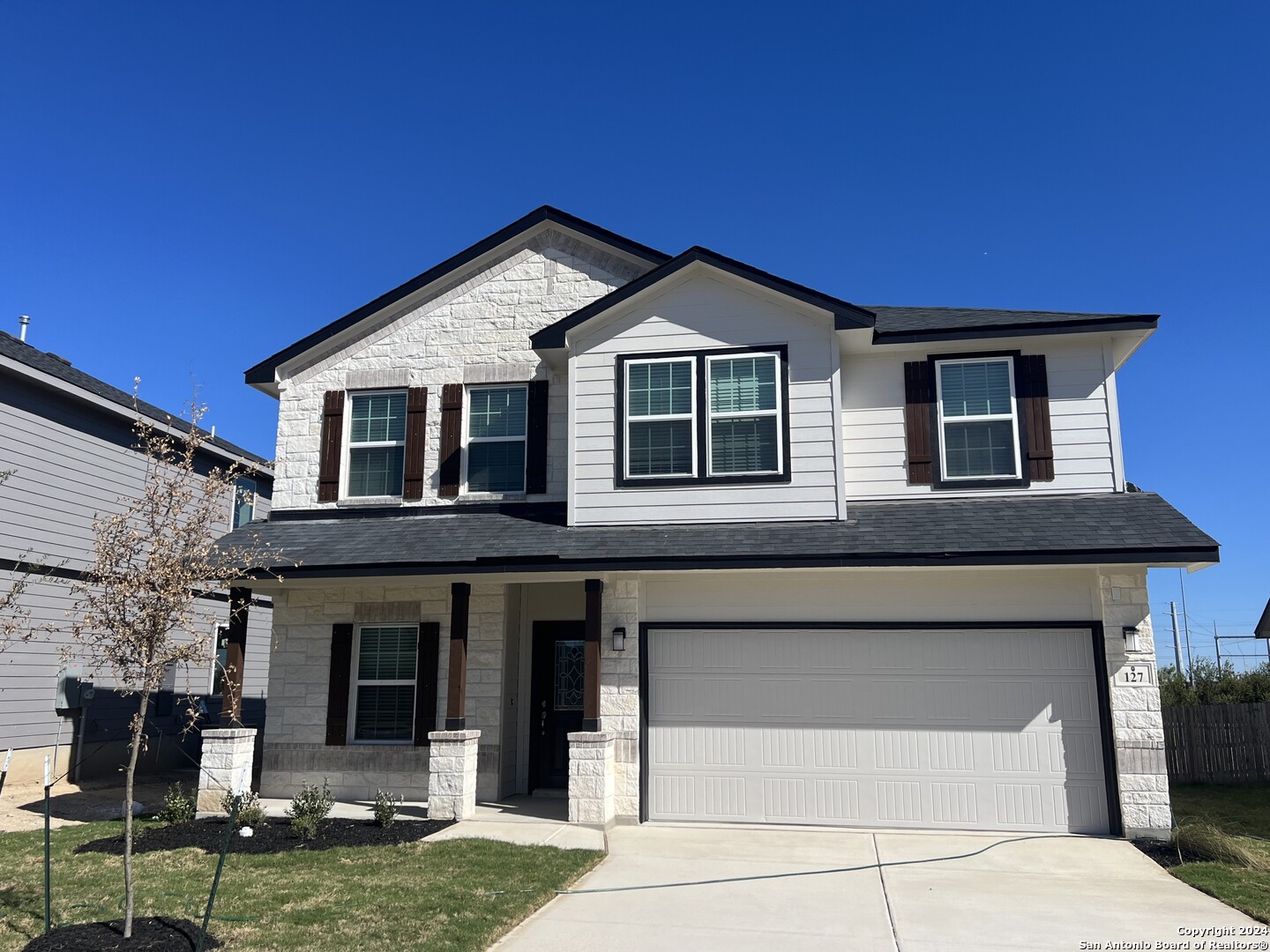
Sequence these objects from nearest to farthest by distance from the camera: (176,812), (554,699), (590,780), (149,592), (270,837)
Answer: (149,592) < (270,837) < (590,780) < (176,812) < (554,699)

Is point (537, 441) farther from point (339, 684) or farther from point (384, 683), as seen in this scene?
point (339, 684)

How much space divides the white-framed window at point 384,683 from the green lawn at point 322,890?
11.5 ft

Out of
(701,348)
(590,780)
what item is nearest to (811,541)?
(701,348)

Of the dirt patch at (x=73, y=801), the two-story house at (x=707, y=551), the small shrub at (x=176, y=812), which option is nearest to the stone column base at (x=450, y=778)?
the two-story house at (x=707, y=551)

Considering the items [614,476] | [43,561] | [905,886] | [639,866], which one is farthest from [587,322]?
[43,561]

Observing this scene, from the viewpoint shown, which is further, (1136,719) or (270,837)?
(1136,719)

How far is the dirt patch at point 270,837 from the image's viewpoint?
9.32 m

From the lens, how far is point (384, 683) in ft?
42.3

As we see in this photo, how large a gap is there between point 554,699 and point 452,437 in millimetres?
3928

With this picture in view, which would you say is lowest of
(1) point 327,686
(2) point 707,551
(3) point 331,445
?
(1) point 327,686

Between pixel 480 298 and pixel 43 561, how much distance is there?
8.02 meters

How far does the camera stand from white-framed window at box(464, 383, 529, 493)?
13.4 metres

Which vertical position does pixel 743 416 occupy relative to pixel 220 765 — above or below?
above

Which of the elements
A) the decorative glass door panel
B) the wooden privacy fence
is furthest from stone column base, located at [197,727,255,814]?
the wooden privacy fence
